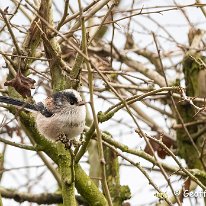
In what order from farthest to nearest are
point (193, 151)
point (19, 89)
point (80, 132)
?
1. point (193, 151)
2. point (80, 132)
3. point (19, 89)

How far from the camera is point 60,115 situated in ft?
13.1

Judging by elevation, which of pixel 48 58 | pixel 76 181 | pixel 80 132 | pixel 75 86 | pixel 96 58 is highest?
pixel 96 58

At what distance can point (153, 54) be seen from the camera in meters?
6.09

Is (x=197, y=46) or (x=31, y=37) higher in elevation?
(x=197, y=46)

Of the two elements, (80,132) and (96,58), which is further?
(96,58)

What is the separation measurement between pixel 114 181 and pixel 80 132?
1210 mm

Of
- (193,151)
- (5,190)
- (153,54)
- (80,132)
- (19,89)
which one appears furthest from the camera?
(153,54)

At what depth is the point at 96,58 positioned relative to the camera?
5.62m

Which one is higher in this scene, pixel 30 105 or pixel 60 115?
pixel 30 105

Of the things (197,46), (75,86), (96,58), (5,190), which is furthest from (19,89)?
(197,46)

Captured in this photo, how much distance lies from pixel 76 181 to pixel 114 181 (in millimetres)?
1026

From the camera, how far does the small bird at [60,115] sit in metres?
3.86

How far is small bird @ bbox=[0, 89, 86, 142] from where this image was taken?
12.6 feet

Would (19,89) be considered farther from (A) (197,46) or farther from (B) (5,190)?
(A) (197,46)
